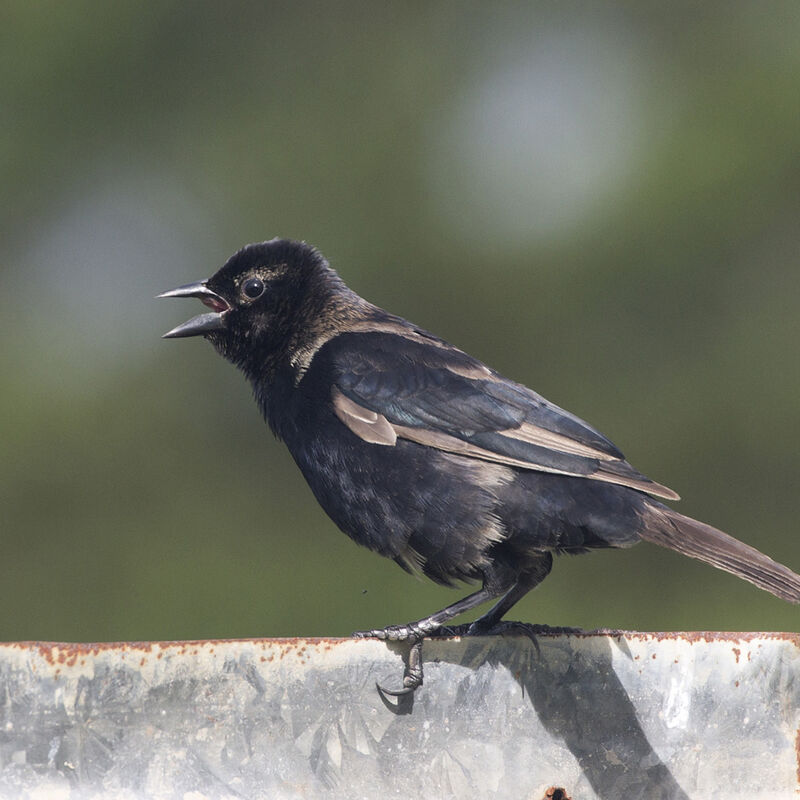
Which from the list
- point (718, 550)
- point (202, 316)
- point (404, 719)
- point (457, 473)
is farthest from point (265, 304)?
point (404, 719)

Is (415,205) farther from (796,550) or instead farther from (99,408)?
(796,550)

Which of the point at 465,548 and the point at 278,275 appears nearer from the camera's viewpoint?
the point at 465,548

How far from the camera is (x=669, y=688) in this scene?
279 cm

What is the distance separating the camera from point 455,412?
4.16 m

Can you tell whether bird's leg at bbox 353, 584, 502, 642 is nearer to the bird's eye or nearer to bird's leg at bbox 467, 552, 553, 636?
bird's leg at bbox 467, 552, 553, 636

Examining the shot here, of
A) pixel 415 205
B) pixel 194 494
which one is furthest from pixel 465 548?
pixel 415 205

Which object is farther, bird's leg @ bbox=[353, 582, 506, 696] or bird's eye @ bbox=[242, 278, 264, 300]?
bird's eye @ bbox=[242, 278, 264, 300]

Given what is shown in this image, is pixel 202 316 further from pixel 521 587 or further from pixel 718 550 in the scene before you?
pixel 718 550

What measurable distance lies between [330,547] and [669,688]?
5890mm

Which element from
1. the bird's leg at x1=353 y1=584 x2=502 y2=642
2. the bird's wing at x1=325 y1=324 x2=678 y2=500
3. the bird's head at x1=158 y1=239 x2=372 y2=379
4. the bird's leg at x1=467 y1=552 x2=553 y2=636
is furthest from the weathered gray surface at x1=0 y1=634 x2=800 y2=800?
the bird's head at x1=158 y1=239 x2=372 y2=379

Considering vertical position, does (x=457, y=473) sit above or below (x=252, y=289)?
below

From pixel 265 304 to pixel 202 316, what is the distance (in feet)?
0.75

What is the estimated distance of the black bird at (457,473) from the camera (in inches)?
153

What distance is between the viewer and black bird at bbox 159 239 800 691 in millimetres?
3887
